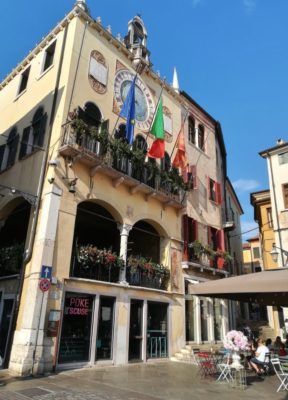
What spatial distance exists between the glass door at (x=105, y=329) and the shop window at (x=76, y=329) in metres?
0.45

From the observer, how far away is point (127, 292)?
12.7m

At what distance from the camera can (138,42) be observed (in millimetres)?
18781

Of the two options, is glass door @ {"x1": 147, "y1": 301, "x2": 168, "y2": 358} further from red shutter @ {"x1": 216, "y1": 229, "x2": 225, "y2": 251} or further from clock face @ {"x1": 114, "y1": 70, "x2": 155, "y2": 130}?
clock face @ {"x1": 114, "y1": 70, "x2": 155, "y2": 130}

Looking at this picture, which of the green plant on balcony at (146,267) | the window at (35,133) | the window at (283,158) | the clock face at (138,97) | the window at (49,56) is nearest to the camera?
the green plant on balcony at (146,267)

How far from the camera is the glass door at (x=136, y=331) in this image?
41.5ft

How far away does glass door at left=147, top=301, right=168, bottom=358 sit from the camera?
13398 millimetres

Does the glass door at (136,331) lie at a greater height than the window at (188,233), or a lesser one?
lesser

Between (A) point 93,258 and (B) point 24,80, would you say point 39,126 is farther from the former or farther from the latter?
(A) point 93,258

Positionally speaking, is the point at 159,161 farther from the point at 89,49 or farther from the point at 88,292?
the point at 88,292

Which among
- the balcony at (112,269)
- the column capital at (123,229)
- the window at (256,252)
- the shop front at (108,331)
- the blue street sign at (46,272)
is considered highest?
the window at (256,252)

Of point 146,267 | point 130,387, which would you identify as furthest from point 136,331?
point 130,387

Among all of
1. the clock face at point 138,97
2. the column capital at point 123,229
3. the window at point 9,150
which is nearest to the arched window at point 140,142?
the clock face at point 138,97

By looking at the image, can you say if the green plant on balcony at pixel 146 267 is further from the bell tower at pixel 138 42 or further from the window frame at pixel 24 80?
the window frame at pixel 24 80

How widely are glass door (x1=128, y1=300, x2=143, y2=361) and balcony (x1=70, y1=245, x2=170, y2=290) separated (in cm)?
85
